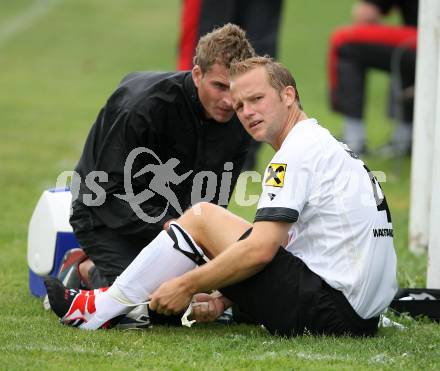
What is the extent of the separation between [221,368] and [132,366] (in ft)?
1.15

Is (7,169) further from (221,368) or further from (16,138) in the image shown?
(221,368)

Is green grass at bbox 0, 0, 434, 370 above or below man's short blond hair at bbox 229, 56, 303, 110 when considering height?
below

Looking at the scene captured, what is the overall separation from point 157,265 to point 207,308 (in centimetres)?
41

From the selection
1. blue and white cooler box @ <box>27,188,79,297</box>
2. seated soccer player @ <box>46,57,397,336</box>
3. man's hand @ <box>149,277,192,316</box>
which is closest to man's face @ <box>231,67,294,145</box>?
seated soccer player @ <box>46,57,397,336</box>

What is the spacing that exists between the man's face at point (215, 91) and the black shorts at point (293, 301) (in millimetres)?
1012

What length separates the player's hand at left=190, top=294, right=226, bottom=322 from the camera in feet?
17.0

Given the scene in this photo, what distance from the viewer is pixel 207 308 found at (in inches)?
204

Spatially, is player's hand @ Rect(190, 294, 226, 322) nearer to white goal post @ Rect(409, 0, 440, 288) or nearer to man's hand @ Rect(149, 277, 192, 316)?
man's hand @ Rect(149, 277, 192, 316)

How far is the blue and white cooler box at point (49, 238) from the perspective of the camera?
6.15m

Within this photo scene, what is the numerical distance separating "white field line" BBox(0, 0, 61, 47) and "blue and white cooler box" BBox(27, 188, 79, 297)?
1450cm

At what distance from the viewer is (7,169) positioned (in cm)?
1061

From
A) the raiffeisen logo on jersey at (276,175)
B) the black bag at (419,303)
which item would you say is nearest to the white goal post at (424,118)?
the black bag at (419,303)

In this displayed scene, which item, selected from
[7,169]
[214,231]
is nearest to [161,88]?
[214,231]

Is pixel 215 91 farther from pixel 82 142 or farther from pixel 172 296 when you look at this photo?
pixel 82 142
